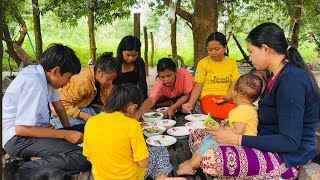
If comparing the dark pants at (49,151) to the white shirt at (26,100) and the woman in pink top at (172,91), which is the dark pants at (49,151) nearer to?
the white shirt at (26,100)

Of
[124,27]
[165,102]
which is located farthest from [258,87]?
[124,27]

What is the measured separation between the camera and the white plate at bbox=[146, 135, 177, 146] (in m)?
2.86

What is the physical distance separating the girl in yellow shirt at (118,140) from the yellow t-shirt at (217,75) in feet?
6.14

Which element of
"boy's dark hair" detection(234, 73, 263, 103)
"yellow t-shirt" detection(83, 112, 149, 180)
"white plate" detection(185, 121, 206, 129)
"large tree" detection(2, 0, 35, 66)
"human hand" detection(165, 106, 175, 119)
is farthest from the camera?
"large tree" detection(2, 0, 35, 66)

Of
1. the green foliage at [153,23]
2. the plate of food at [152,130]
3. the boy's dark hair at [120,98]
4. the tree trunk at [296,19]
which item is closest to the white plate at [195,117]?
the plate of food at [152,130]

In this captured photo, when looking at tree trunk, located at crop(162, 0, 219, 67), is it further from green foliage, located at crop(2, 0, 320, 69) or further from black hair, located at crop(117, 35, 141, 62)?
green foliage, located at crop(2, 0, 320, 69)

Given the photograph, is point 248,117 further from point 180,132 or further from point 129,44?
point 129,44

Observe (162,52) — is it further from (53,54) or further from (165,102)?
(53,54)

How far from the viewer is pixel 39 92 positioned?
2373mm

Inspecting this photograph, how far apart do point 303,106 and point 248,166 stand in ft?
1.59

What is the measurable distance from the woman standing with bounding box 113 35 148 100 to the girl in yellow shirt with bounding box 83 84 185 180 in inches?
61.1

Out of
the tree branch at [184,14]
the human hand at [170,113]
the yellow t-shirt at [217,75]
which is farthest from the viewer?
the tree branch at [184,14]

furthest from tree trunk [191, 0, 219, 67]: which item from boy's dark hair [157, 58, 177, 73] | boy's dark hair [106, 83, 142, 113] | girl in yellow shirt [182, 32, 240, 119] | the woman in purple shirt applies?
boy's dark hair [106, 83, 142, 113]

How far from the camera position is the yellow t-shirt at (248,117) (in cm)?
228
